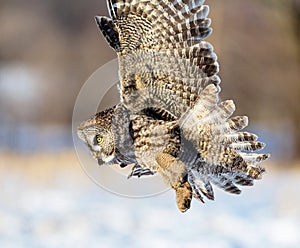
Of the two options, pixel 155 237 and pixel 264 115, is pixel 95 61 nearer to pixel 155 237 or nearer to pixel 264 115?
pixel 264 115

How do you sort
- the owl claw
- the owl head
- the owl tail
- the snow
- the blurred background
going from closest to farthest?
the owl claw, the owl head, the owl tail, the snow, the blurred background

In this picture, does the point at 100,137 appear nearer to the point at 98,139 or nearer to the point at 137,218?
the point at 98,139

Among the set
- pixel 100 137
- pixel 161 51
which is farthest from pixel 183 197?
pixel 161 51

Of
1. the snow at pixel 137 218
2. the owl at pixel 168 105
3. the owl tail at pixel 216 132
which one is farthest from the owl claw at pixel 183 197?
the snow at pixel 137 218

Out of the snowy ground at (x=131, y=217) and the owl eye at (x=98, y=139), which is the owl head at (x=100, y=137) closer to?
the owl eye at (x=98, y=139)

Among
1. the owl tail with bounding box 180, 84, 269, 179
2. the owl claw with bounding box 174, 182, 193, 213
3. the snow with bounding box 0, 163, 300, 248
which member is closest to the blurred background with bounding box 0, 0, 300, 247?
the snow with bounding box 0, 163, 300, 248

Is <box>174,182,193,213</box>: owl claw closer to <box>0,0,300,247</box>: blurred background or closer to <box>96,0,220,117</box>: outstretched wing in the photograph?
<box>96,0,220,117</box>: outstretched wing
